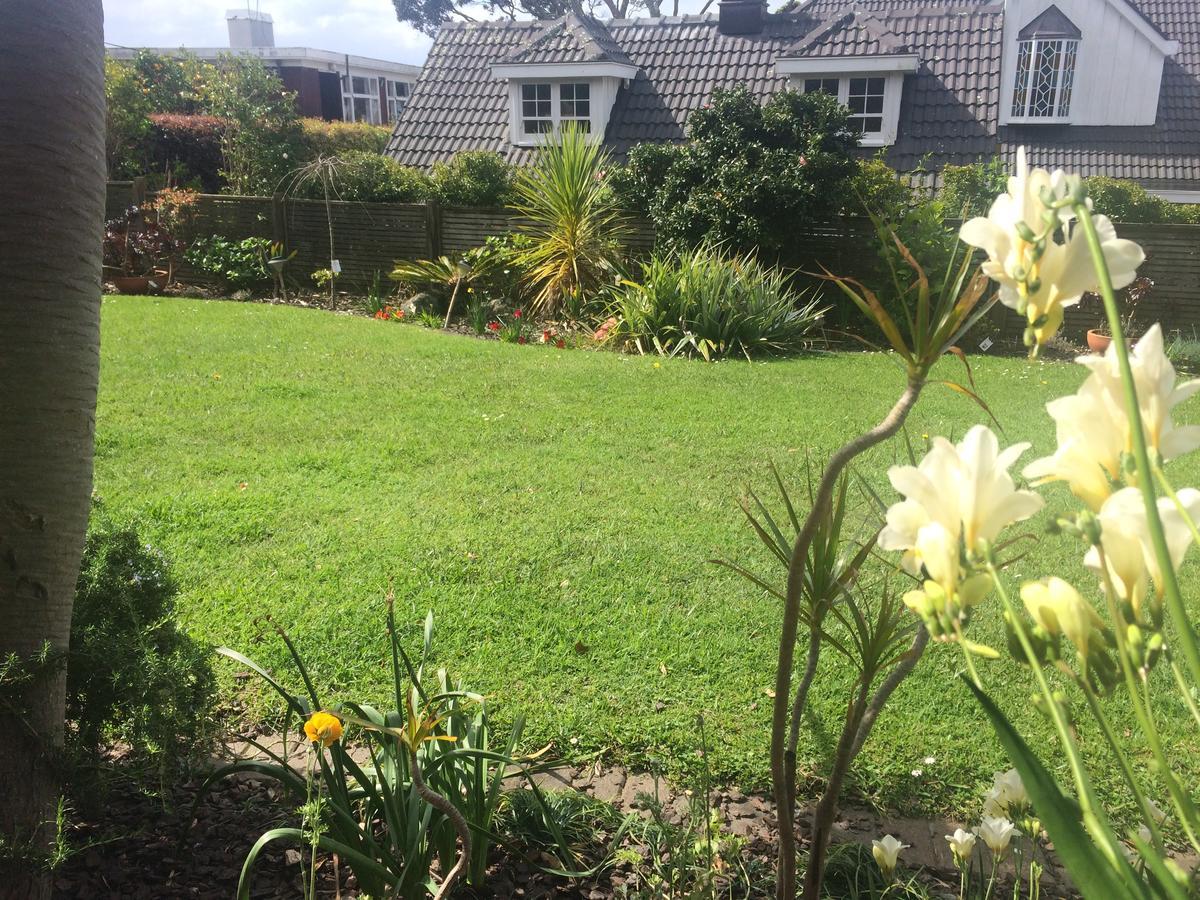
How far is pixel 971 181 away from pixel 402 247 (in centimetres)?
777

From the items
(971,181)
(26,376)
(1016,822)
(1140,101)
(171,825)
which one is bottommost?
(171,825)

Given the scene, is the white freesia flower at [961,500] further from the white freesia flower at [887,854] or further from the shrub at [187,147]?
the shrub at [187,147]

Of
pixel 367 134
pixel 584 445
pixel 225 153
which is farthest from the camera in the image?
pixel 367 134

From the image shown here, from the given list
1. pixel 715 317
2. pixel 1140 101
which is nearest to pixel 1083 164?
pixel 1140 101

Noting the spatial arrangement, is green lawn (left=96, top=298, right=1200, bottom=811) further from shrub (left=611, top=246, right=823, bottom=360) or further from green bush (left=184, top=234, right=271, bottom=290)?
green bush (left=184, top=234, right=271, bottom=290)

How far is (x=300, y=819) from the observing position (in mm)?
2471

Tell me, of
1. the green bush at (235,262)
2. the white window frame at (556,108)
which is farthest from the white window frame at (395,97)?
the green bush at (235,262)

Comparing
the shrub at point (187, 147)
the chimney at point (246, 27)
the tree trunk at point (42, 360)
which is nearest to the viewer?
the tree trunk at point (42, 360)

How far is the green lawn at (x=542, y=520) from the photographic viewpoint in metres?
3.20

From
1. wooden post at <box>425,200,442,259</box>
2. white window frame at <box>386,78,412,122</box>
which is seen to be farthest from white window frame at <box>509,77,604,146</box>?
white window frame at <box>386,78,412,122</box>

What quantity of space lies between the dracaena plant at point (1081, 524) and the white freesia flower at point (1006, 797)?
31.4 inches

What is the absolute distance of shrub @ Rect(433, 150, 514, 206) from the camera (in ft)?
44.4

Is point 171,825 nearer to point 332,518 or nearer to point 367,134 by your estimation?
point 332,518

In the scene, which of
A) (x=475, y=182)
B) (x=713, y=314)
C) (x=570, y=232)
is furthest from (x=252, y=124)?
(x=713, y=314)
